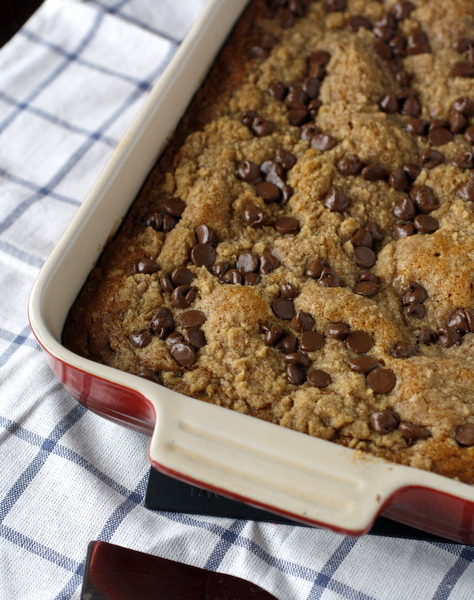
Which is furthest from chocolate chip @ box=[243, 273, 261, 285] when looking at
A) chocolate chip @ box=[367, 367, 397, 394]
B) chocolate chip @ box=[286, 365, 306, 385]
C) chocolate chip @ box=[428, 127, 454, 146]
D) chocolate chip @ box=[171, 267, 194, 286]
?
chocolate chip @ box=[428, 127, 454, 146]

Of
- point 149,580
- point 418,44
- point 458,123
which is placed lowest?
point 149,580

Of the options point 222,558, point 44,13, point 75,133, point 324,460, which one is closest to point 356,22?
point 75,133

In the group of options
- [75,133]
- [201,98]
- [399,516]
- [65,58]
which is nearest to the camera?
[399,516]

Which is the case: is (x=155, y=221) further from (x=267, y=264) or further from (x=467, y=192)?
(x=467, y=192)

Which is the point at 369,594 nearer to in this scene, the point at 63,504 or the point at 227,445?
the point at 227,445

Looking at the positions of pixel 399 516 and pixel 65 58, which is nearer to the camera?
pixel 399 516

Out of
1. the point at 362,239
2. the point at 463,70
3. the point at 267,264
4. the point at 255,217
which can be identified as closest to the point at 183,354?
the point at 267,264

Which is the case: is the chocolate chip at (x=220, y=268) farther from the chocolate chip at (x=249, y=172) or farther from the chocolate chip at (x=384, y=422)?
the chocolate chip at (x=384, y=422)
